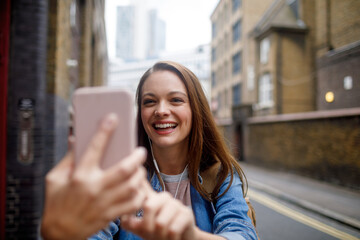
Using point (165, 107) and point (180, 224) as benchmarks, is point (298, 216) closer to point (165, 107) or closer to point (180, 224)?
point (165, 107)

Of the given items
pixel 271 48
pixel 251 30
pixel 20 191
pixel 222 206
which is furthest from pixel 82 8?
pixel 251 30

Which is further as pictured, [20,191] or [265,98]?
[265,98]

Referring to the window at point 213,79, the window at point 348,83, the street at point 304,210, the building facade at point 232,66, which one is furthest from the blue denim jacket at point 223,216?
the window at point 213,79

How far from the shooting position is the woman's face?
1.33 meters

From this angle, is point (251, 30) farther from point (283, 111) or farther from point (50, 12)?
point (50, 12)

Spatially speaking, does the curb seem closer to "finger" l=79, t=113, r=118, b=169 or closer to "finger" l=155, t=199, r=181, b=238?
"finger" l=155, t=199, r=181, b=238

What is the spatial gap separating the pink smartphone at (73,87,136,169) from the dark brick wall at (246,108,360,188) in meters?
8.90

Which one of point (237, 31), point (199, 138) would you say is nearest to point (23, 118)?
point (199, 138)

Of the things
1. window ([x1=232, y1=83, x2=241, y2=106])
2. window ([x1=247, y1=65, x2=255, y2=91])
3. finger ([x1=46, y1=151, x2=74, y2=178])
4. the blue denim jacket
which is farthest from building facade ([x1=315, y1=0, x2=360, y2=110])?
window ([x1=232, y1=83, x2=241, y2=106])

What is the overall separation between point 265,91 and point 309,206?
51.5 ft

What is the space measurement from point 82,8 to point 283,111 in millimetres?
16225

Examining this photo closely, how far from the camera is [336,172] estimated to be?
8828mm

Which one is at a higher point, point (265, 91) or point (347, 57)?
point (265, 91)

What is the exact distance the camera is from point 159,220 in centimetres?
70
